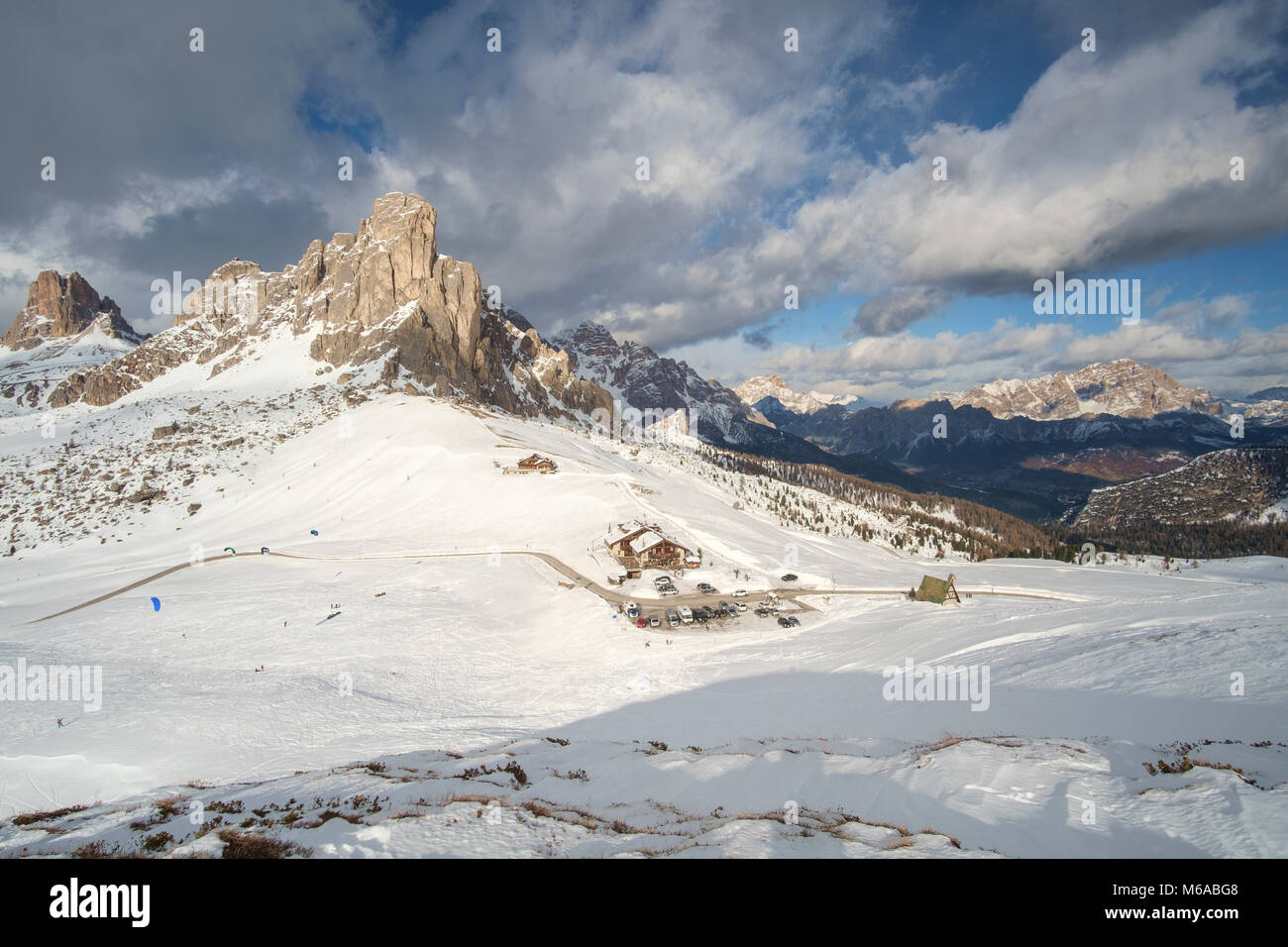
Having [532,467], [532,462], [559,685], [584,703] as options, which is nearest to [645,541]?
[559,685]

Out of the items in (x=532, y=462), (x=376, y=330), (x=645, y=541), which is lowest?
(x=645, y=541)

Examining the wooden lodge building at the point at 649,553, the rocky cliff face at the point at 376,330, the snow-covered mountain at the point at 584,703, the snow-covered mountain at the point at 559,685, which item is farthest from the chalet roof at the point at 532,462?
the rocky cliff face at the point at 376,330

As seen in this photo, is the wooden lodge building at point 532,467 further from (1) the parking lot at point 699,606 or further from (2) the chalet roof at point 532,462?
(1) the parking lot at point 699,606

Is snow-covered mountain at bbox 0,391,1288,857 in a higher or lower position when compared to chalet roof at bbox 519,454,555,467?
lower

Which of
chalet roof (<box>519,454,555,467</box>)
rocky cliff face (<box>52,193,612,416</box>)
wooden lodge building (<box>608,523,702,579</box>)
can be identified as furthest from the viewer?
rocky cliff face (<box>52,193,612,416</box>)

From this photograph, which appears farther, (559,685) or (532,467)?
(532,467)

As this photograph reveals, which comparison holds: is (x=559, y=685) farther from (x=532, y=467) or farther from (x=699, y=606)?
(x=532, y=467)

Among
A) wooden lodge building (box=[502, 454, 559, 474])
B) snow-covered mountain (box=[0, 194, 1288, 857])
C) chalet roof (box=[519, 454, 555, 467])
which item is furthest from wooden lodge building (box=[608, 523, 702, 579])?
chalet roof (box=[519, 454, 555, 467])

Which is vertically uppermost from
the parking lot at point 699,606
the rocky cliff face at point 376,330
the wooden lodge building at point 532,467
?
the rocky cliff face at point 376,330

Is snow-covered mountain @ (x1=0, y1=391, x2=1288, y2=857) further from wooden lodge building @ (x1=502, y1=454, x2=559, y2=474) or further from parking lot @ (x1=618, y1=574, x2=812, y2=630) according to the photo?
wooden lodge building @ (x1=502, y1=454, x2=559, y2=474)

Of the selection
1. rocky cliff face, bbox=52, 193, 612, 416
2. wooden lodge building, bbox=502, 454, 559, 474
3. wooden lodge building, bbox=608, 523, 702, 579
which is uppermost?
rocky cliff face, bbox=52, 193, 612, 416

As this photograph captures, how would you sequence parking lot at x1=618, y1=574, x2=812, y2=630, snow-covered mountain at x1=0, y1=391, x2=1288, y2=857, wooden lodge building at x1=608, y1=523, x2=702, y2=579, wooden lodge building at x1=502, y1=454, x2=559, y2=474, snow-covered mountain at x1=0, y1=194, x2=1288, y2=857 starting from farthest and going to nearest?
wooden lodge building at x1=502, y1=454, x2=559, y2=474
wooden lodge building at x1=608, y1=523, x2=702, y2=579
parking lot at x1=618, y1=574, x2=812, y2=630
snow-covered mountain at x1=0, y1=194, x2=1288, y2=857
snow-covered mountain at x1=0, y1=391, x2=1288, y2=857

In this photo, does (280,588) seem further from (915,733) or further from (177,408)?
(177,408)
